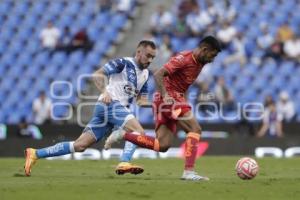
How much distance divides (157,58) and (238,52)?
286 centimetres

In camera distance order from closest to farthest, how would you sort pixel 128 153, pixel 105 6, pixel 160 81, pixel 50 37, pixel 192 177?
pixel 160 81 < pixel 192 177 < pixel 128 153 < pixel 50 37 < pixel 105 6

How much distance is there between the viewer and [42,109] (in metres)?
22.5

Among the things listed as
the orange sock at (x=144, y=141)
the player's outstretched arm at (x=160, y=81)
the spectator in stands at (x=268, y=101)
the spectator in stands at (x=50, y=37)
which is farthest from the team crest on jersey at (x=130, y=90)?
the spectator in stands at (x=50, y=37)

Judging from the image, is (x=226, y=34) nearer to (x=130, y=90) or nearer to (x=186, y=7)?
(x=186, y=7)

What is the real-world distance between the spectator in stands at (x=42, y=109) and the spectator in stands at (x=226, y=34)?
5.90 meters

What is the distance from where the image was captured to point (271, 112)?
71.2ft

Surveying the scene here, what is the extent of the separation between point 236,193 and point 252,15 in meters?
16.5

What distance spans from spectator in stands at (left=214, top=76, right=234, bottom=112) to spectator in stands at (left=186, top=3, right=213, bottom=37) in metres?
3.01

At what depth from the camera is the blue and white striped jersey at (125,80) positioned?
40.2ft

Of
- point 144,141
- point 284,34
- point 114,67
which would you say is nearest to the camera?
point 144,141

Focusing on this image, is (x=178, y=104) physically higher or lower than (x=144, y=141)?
higher

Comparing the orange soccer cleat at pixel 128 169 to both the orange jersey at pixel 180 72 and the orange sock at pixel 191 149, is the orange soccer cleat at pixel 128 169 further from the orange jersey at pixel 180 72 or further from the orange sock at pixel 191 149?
the orange jersey at pixel 180 72

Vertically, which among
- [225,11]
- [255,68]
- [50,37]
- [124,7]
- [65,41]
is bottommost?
[255,68]

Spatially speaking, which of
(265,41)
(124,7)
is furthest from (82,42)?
(265,41)
